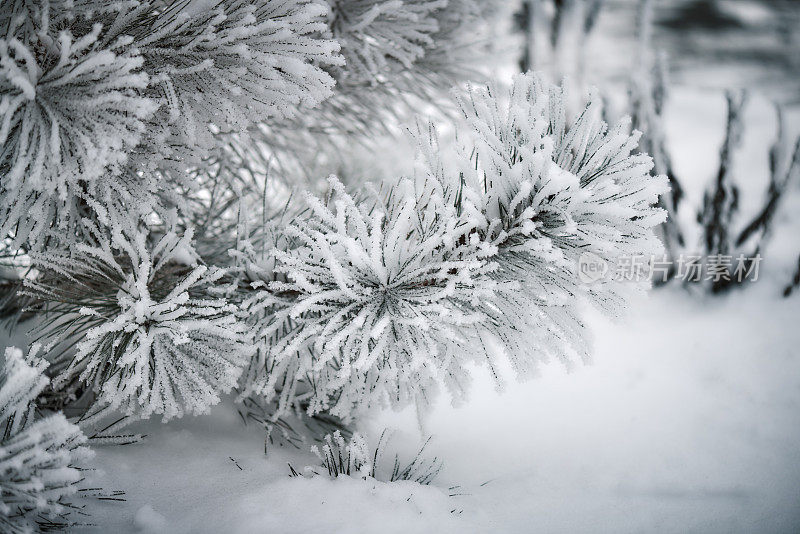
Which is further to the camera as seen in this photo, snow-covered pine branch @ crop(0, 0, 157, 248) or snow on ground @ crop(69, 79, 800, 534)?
snow on ground @ crop(69, 79, 800, 534)

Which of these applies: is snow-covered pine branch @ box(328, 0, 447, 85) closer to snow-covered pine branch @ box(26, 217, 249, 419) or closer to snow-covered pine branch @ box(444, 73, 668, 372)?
snow-covered pine branch @ box(444, 73, 668, 372)

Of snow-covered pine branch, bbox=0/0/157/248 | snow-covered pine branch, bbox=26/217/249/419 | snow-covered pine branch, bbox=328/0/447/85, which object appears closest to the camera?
snow-covered pine branch, bbox=0/0/157/248

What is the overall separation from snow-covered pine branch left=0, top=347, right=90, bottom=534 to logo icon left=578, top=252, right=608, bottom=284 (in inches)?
30.4

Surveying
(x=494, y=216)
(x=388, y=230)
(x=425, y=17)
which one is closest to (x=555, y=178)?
(x=494, y=216)

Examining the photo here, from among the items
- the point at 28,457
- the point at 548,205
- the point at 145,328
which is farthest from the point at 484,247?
the point at 28,457

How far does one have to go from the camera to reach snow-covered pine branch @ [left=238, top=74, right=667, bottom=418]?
73 cm

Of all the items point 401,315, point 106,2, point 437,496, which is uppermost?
point 106,2

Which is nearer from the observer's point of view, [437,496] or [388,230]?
[388,230]

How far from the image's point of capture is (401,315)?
775 millimetres

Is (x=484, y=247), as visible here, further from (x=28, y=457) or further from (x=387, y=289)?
(x=28, y=457)

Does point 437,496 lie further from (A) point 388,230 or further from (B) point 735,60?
(B) point 735,60

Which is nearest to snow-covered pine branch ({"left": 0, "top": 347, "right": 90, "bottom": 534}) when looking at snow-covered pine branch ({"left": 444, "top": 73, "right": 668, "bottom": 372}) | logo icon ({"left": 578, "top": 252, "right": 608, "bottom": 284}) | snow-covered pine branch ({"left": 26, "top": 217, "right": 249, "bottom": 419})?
snow-covered pine branch ({"left": 26, "top": 217, "right": 249, "bottom": 419})

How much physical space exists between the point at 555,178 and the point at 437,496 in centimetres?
62

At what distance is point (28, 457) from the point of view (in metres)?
0.66
